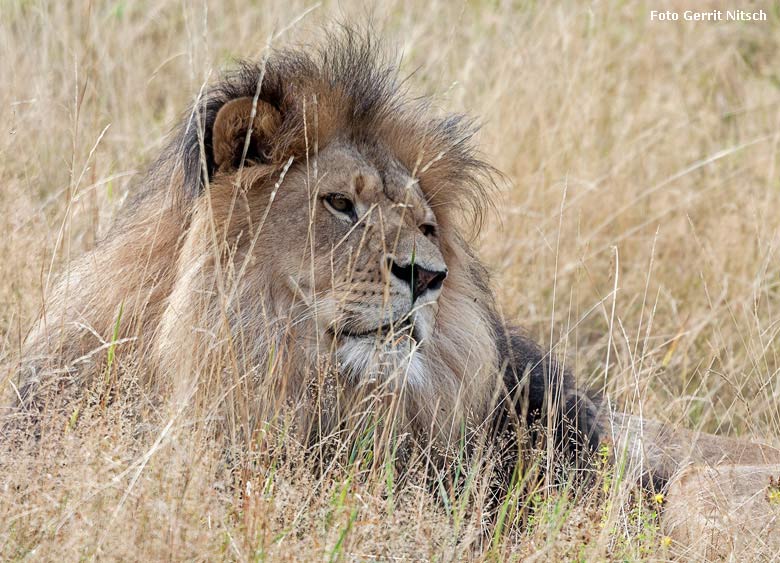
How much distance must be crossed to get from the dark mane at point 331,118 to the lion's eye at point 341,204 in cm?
17

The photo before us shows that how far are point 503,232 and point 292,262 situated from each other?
274cm

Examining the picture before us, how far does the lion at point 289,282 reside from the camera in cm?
337

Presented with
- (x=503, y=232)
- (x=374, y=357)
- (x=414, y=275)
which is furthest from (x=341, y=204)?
(x=503, y=232)

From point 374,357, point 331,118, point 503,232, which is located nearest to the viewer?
point 374,357

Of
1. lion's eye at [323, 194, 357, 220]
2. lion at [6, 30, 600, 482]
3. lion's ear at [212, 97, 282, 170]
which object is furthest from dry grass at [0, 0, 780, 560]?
lion's eye at [323, 194, 357, 220]

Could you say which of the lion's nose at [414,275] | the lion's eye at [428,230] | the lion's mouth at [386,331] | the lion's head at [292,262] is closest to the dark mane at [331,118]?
the lion's head at [292,262]

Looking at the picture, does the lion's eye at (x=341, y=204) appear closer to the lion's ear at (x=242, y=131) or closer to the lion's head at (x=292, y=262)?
the lion's head at (x=292, y=262)

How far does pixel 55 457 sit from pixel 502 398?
5.48 feet

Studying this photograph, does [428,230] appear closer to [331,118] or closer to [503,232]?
[331,118]

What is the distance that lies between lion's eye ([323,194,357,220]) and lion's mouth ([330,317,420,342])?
0.36 meters

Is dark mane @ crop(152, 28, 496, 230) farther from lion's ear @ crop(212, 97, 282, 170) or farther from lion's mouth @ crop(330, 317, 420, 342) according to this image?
lion's mouth @ crop(330, 317, 420, 342)

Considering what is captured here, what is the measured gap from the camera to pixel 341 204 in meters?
3.57

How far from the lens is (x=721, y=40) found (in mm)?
8805

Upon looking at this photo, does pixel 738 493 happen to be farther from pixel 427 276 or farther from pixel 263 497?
pixel 263 497
